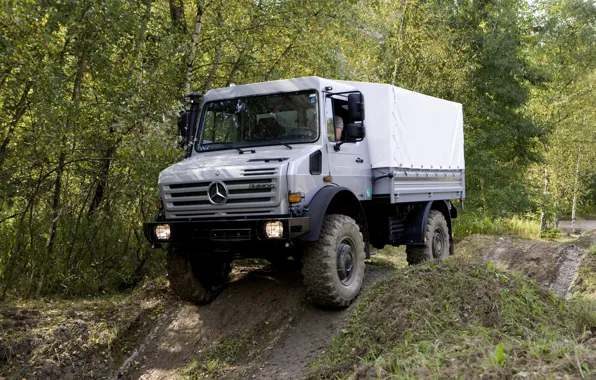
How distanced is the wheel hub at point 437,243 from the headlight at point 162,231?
16.7ft

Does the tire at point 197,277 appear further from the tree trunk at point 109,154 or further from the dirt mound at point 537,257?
the dirt mound at point 537,257

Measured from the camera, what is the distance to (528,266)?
13102 millimetres

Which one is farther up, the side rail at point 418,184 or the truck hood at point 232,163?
the truck hood at point 232,163

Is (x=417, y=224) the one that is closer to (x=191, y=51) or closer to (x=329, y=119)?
(x=329, y=119)

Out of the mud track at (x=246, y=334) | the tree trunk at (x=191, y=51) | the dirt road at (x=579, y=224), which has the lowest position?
the dirt road at (x=579, y=224)

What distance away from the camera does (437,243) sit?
9.86 meters

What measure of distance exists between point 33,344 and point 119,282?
3049 mm

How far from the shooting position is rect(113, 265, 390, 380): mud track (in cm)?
602

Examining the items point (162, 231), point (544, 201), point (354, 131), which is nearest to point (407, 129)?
point (354, 131)

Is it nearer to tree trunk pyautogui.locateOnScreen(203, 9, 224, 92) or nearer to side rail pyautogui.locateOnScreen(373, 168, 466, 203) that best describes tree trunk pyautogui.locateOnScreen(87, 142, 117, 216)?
tree trunk pyautogui.locateOnScreen(203, 9, 224, 92)

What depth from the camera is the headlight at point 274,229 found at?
589cm

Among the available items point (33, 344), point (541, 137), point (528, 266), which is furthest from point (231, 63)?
point (541, 137)

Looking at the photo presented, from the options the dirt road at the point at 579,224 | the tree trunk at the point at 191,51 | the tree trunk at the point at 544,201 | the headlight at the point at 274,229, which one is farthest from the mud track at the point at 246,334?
the dirt road at the point at 579,224

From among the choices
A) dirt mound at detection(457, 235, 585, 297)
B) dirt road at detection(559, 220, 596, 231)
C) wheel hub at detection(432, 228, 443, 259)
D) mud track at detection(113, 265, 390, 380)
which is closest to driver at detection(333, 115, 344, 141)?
mud track at detection(113, 265, 390, 380)
